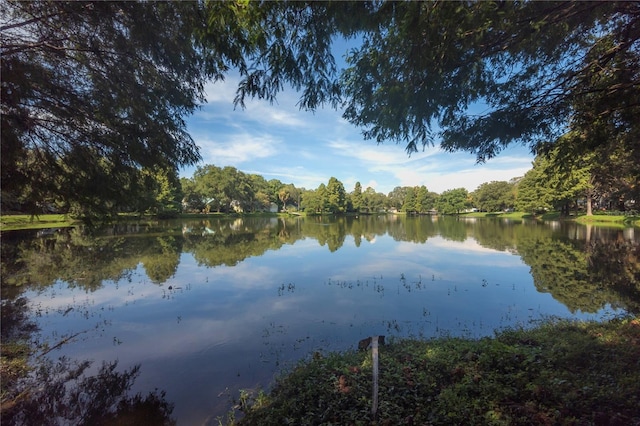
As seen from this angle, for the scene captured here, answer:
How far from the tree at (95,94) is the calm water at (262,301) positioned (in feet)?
11.5

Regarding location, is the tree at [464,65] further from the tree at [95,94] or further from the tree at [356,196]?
the tree at [356,196]

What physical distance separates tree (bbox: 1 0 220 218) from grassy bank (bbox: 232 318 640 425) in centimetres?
440

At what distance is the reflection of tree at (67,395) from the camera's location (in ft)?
13.6

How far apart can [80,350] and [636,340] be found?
10251 mm

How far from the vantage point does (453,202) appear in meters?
88.1

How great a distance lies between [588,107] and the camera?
4.76 meters

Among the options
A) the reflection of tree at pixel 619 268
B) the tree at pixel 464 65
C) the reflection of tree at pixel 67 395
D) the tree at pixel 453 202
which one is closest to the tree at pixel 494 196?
the tree at pixel 453 202

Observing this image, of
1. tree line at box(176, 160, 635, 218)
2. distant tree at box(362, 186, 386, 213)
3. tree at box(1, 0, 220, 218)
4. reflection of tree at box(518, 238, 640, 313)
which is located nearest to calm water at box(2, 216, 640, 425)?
reflection of tree at box(518, 238, 640, 313)

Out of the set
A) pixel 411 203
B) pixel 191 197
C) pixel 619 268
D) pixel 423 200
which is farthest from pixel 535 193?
pixel 191 197

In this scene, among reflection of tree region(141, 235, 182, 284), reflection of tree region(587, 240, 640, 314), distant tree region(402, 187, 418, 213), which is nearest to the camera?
reflection of tree region(587, 240, 640, 314)

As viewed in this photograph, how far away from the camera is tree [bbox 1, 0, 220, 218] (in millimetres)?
3795

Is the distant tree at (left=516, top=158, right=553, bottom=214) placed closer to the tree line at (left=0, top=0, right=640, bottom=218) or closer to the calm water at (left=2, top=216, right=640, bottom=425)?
the calm water at (left=2, top=216, right=640, bottom=425)

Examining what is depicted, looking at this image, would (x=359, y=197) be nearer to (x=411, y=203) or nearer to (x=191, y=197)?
(x=411, y=203)

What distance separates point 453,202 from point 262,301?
295 feet
